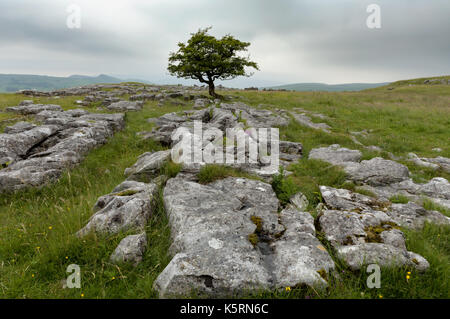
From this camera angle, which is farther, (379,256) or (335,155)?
(335,155)

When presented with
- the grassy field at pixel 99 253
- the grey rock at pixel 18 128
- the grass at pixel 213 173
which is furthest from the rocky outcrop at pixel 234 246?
the grey rock at pixel 18 128

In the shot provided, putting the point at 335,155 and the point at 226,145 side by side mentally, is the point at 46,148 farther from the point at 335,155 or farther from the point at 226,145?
the point at 335,155

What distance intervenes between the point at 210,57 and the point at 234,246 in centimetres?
3641

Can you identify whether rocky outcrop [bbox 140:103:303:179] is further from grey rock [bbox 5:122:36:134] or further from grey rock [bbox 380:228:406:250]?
grey rock [bbox 5:122:36:134]

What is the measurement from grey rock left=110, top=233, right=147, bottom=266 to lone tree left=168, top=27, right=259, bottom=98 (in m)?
34.4

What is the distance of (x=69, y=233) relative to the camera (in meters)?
5.14

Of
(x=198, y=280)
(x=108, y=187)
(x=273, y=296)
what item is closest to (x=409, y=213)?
(x=273, y=296)

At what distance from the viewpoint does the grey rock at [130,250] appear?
14.1 ft

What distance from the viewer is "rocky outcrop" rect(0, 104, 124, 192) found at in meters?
8.16

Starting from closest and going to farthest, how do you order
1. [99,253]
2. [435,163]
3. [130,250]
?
[130,250]
[99,253]
[435,163]

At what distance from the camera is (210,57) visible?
35.6 metres

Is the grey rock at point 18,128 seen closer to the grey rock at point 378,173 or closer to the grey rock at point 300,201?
the grey rock at point 300,201

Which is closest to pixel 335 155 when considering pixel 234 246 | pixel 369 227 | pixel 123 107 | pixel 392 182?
pixel 392 182
